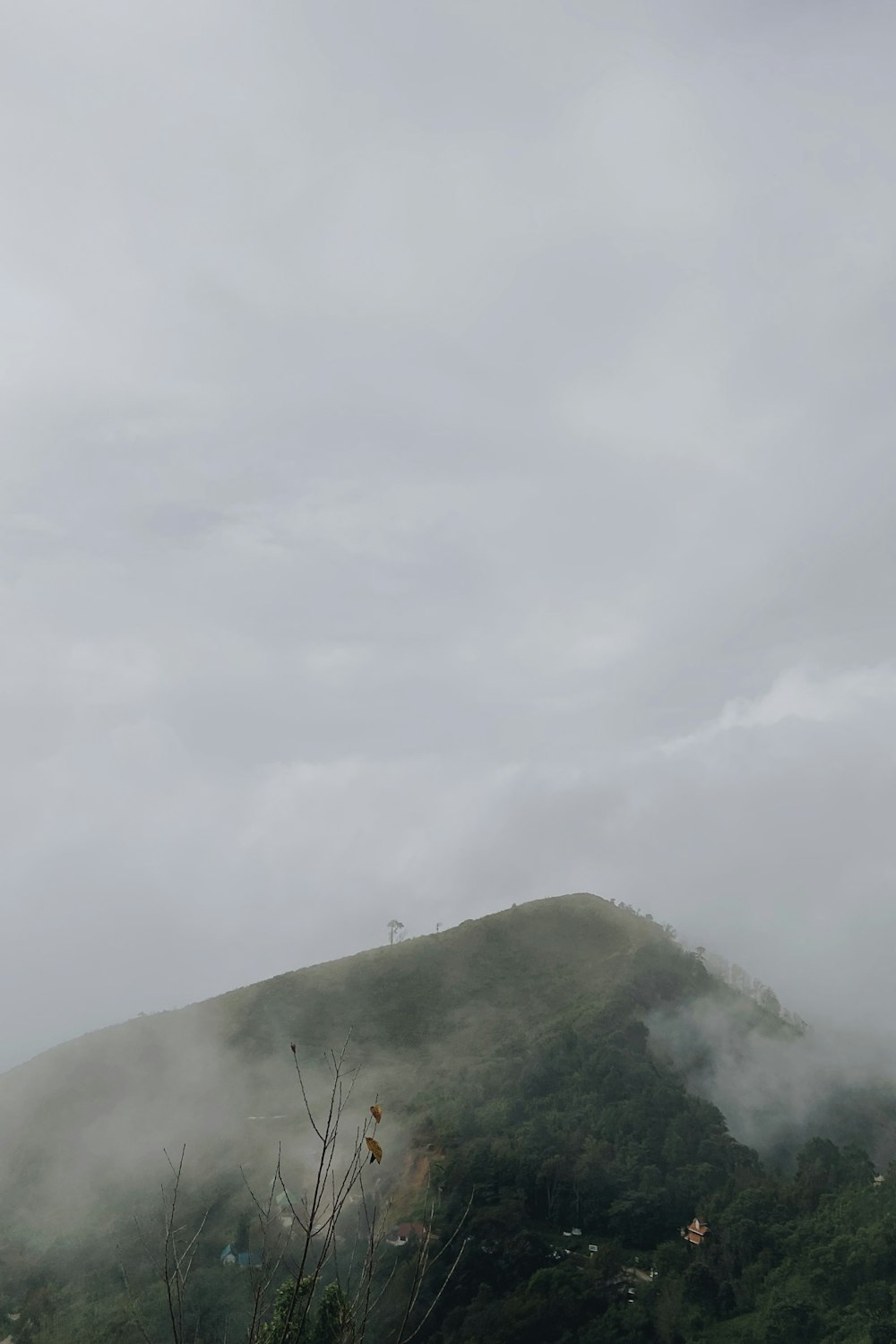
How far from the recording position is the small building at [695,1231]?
307 feet

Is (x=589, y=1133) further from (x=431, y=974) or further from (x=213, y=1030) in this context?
(x=213, y=1030)

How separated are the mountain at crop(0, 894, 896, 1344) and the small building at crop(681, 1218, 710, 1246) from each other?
2.71 ft

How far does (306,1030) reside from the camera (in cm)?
12888

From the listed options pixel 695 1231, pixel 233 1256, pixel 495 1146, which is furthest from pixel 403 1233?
pixel 695 1231

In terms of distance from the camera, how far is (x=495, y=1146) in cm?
9950

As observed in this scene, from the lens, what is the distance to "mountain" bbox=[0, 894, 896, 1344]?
271 ft

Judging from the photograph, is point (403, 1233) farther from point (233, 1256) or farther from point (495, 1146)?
point (233, 1256)

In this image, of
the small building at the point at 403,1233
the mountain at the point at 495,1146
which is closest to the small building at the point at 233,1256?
the mountain at the point at 495,1146

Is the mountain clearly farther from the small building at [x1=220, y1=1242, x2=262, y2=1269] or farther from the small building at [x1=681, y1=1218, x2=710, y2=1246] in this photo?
the small building at [x1=220, y1=1242, x2=262, y2=1269]

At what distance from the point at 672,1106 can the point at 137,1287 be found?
6386 centimetres

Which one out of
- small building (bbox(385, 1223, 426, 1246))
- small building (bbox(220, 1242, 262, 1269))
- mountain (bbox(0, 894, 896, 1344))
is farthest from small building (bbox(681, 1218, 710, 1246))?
small building (bbox(220, 1242, 262, 1269))

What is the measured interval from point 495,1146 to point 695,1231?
74.1ft

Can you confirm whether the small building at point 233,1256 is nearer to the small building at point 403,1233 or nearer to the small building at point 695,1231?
the small building at point 403,1233

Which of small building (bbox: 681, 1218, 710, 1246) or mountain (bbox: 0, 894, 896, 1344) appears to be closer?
mountain (bbox: 0, 894, 896, 1344)
